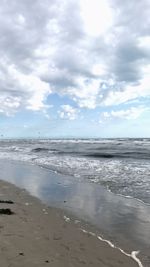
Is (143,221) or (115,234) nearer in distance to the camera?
(115,234)

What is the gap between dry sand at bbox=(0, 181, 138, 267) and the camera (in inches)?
209

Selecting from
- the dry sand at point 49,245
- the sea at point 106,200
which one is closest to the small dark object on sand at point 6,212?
the dry sand at point 49,245

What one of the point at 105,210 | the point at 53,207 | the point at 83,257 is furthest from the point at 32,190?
the point at 83,257

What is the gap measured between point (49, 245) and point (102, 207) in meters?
3.96

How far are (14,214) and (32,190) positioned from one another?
4.54 meters

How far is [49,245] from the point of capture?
6098 mm

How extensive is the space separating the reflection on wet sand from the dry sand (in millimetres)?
584

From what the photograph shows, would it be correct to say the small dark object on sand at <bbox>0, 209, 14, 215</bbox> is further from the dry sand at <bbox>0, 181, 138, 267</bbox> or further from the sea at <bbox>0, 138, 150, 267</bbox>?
Answer: the sea at <bbox>0, 138, 150, 267</bbox>

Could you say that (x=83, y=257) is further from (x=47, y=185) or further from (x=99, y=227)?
(x=47, y=185)

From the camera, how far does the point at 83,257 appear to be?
563cm

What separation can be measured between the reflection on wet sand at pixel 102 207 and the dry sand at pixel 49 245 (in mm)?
584

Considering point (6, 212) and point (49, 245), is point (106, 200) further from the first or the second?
point (49, 245)

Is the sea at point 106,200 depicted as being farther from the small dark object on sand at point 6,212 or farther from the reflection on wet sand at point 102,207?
the small dark object on sand at point 6,212

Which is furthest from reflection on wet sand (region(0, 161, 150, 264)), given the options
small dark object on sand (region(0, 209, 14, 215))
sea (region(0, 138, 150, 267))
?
small dark object on sand (region(0, 209, 14, 215))
